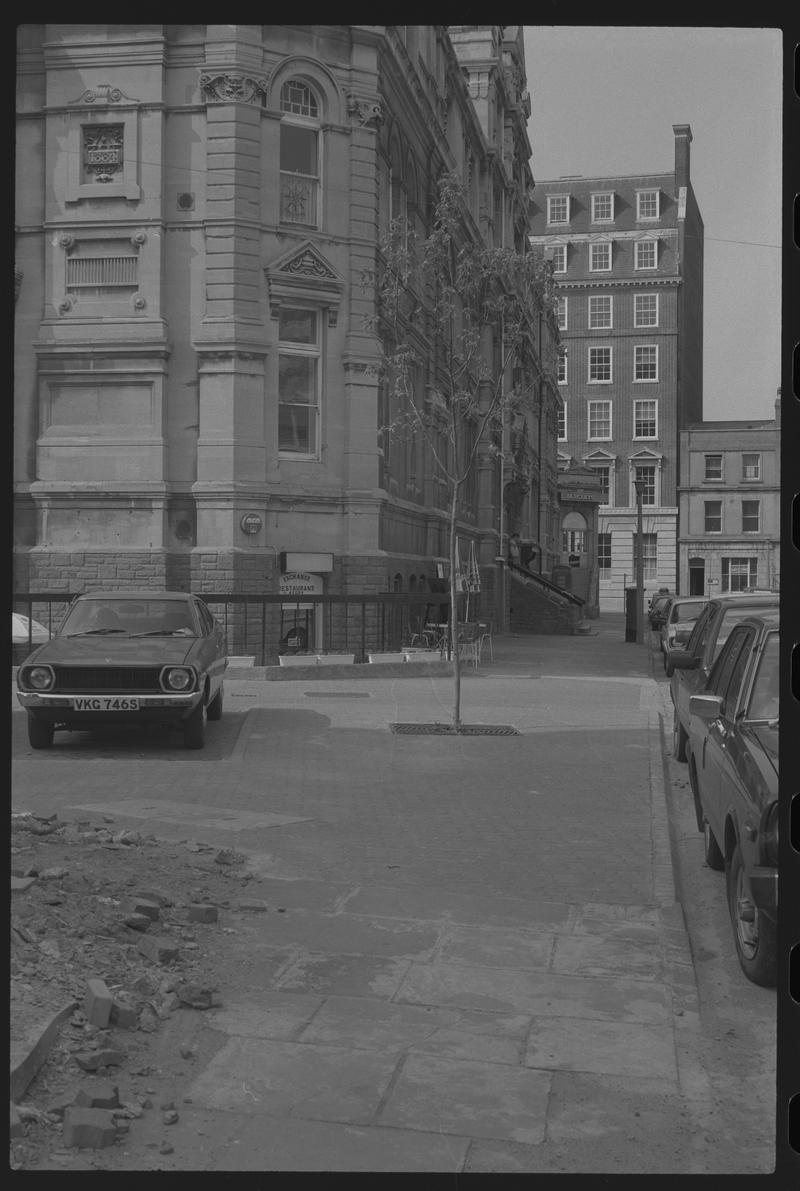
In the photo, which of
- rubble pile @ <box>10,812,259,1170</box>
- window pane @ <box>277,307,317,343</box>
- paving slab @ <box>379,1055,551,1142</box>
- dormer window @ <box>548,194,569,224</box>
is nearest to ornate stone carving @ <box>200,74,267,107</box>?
window pane @ <box>277,307,317,343</box>

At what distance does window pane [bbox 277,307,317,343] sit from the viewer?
80.5ft

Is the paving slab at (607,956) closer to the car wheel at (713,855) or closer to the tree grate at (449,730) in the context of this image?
the car wheel at (713,855)

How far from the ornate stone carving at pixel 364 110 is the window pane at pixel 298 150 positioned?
2.94ft

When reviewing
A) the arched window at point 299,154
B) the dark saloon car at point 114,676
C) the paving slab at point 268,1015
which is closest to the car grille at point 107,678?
the dark saloon car at point 114,676

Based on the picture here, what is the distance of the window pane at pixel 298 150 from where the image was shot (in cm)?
2455

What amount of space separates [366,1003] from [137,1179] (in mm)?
3045

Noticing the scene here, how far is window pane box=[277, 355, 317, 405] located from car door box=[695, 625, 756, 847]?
58.5ft

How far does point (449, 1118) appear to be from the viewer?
4.01m

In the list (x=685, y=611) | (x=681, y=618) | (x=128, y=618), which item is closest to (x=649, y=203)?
(x=685, y=611)

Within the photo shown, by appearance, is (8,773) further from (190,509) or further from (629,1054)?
(190,509)

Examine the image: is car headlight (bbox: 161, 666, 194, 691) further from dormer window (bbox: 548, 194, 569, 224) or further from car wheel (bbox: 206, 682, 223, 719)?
dormer window (bbox: 548, 194, 569, 224)

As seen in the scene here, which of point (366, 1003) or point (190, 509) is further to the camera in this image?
point (190, 509)

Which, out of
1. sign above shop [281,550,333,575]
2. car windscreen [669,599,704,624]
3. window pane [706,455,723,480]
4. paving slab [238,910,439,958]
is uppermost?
window pane [706,455,723,480]

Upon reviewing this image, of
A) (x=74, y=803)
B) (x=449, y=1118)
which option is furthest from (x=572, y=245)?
(x=449, y=1118)
